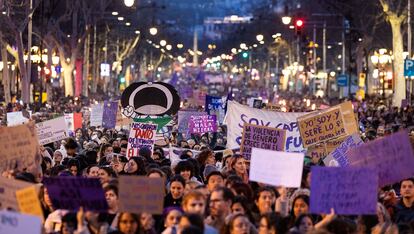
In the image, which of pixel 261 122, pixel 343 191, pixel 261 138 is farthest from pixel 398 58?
pixel 343 191

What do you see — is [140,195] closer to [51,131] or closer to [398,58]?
[51,131]

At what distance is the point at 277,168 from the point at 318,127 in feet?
22.8

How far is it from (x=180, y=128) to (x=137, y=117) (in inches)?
153

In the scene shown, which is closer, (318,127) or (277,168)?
(277,168)

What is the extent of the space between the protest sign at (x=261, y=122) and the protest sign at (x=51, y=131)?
250 centimetres

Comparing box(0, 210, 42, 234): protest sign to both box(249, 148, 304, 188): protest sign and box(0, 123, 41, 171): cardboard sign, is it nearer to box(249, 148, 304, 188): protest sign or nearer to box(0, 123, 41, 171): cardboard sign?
box(249, 148, 304, 188): protest sign

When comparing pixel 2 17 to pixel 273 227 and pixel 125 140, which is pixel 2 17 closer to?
pixel 125 140

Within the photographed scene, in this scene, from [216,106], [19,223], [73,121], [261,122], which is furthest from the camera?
[216,106]

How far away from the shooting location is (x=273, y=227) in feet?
33.4

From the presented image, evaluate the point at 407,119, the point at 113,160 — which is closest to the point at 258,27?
the point at 407,119

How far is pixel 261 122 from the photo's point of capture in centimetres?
2080

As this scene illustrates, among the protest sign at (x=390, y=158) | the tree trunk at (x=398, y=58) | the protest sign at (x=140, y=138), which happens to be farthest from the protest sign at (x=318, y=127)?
the tree trunk at (x=398, y=58)

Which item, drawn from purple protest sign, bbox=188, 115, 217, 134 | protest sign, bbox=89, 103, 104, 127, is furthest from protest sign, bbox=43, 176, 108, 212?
protest sign, bbox=89, 103, 104, 127

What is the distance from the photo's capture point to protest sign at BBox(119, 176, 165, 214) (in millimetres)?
10172
